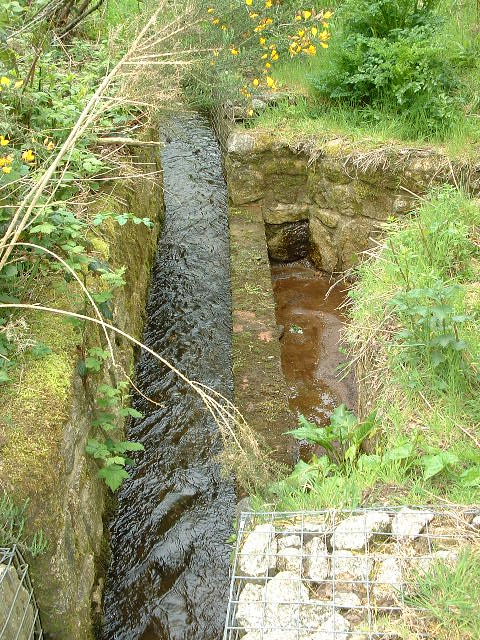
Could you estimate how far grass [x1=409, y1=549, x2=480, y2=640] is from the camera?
1830 mm

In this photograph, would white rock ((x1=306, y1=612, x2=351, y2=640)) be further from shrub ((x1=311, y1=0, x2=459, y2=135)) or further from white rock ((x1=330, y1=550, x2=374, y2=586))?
shrub ((x1=311, y1=0, x2=459, y2=135))

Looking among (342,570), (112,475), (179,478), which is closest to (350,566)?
(342,570)

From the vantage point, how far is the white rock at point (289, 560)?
7.13 ft

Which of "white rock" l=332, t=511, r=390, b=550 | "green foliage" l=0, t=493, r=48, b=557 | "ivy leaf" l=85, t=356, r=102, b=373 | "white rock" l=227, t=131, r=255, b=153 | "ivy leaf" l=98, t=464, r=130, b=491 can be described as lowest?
"ivy leaf" l=98, t=464, r=130, b=491

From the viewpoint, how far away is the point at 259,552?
221 cm

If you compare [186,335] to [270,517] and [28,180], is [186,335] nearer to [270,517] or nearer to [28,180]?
[28,180]

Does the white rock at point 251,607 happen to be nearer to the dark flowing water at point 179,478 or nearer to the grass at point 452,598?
the grass at point 452,598

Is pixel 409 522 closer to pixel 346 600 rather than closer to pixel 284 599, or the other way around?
pixel 346 600

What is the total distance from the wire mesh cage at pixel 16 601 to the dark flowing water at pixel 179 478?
719 mm

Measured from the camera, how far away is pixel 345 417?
10.6 ft

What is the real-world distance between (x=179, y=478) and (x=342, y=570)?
1.75 metres

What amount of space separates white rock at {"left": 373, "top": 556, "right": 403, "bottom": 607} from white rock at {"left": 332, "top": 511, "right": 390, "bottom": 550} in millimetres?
110

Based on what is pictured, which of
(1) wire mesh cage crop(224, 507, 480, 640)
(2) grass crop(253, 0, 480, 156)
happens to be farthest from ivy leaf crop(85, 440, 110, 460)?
(2) grass crop(253, 0, 480, 156)

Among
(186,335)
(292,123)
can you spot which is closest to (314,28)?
(292,123)
